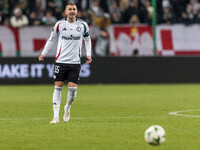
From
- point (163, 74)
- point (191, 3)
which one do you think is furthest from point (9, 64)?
point (191, 3)

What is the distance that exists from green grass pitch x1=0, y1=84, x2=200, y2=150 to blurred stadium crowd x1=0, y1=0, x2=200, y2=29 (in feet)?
11.3

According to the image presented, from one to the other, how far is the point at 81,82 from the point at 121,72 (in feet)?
5.43

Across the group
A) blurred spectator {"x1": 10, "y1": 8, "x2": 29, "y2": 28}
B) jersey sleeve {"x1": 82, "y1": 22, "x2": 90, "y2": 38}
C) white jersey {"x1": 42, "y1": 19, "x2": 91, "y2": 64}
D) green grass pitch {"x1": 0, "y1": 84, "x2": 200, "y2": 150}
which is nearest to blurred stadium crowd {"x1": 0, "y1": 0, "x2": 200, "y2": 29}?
blurred spectator {"x1": 10, "y1": 8, "x2": 29, "y2": 28}

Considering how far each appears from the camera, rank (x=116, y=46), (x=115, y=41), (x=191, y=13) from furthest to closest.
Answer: (x=191, y=13) < (x=116, y=46) < (x=115, y=41)

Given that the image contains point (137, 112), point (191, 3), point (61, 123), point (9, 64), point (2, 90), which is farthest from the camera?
point (191, 3)

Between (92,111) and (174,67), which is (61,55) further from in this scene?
(174,67)

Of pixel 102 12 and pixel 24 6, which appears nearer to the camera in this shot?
pixel 24 6

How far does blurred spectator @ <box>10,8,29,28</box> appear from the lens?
23.6 metres

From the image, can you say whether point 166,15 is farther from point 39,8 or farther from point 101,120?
point 101,120

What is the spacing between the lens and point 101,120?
1231 centimetres

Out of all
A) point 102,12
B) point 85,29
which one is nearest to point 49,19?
point 102,12

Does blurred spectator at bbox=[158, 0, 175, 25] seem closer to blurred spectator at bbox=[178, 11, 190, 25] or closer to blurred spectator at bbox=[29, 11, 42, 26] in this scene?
blurred spectator at bbox=[178, 11, 190, 25]

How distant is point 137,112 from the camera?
46.4 feet

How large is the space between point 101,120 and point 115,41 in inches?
462
